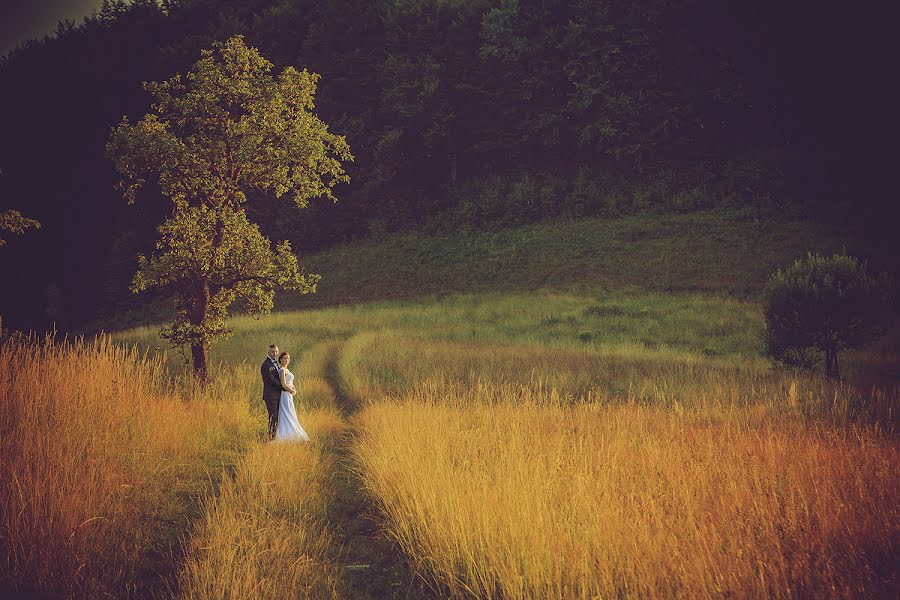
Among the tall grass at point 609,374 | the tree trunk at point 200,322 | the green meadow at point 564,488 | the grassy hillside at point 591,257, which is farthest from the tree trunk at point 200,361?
the grassy hillside at point 591,257

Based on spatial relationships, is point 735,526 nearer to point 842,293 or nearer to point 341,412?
point 341,412

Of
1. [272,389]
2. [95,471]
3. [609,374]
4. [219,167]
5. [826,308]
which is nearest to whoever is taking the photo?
[95,471]

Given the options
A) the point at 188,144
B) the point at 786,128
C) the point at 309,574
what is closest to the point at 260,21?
the point at 786,128

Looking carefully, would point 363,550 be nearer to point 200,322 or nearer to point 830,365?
point 200,322

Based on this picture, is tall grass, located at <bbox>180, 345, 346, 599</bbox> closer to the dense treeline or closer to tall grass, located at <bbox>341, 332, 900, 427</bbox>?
tall grass, located at <bbox>341, 332, 900, 427</bbox>

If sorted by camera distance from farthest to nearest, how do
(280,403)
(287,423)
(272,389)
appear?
1. (272,389)
2. (280,403)
3. (287,423)

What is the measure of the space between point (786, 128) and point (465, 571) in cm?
5540

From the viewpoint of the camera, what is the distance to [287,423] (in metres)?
9.66

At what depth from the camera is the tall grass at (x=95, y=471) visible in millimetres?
4203

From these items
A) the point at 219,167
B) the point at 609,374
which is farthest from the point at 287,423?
the point at 609,374

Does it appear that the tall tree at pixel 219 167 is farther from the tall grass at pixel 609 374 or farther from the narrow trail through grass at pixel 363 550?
the narrow trail through grass at pixel 363 550

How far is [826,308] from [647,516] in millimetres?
14549

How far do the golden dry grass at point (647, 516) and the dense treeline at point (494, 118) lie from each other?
42.5 metres

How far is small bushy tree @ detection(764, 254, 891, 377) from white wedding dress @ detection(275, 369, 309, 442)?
14.0 metres
